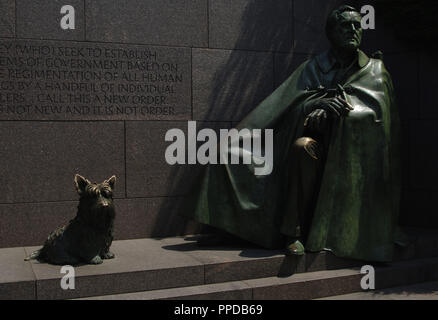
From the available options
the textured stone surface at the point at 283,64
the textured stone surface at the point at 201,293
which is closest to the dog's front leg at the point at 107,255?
the textured stone surface at the point at 201,293

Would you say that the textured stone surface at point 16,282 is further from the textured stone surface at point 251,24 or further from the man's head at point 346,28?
the man's head at point 346,28

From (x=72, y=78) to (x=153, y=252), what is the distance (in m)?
2.26

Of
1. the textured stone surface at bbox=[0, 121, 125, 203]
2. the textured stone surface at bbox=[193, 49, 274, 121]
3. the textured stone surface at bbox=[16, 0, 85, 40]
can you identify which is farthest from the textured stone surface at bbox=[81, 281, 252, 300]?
the textured stone surface at bbox=[16, 0, 85, 40]

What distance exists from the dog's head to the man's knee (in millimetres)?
1863

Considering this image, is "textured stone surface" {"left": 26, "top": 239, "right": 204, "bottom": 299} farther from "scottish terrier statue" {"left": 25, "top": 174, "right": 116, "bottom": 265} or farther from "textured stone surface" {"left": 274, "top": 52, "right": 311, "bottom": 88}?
"textured stone surface" {"left": 274, "top": 52, "right": 311, "bottom": 88}

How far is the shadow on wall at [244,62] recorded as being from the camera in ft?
22.2

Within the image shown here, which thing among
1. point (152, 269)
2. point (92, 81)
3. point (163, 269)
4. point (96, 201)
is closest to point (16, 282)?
point (96, 201)

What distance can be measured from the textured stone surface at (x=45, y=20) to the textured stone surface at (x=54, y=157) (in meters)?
1.01

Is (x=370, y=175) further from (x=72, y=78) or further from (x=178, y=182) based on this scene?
(x=72, y=78)

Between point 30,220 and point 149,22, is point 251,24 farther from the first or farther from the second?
point 30,220

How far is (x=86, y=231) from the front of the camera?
4.89m

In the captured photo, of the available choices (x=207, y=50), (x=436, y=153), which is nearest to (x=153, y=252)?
(x=207, y=50)

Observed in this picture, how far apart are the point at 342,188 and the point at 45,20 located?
3.80 metres

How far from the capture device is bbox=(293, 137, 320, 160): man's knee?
17.2ft
